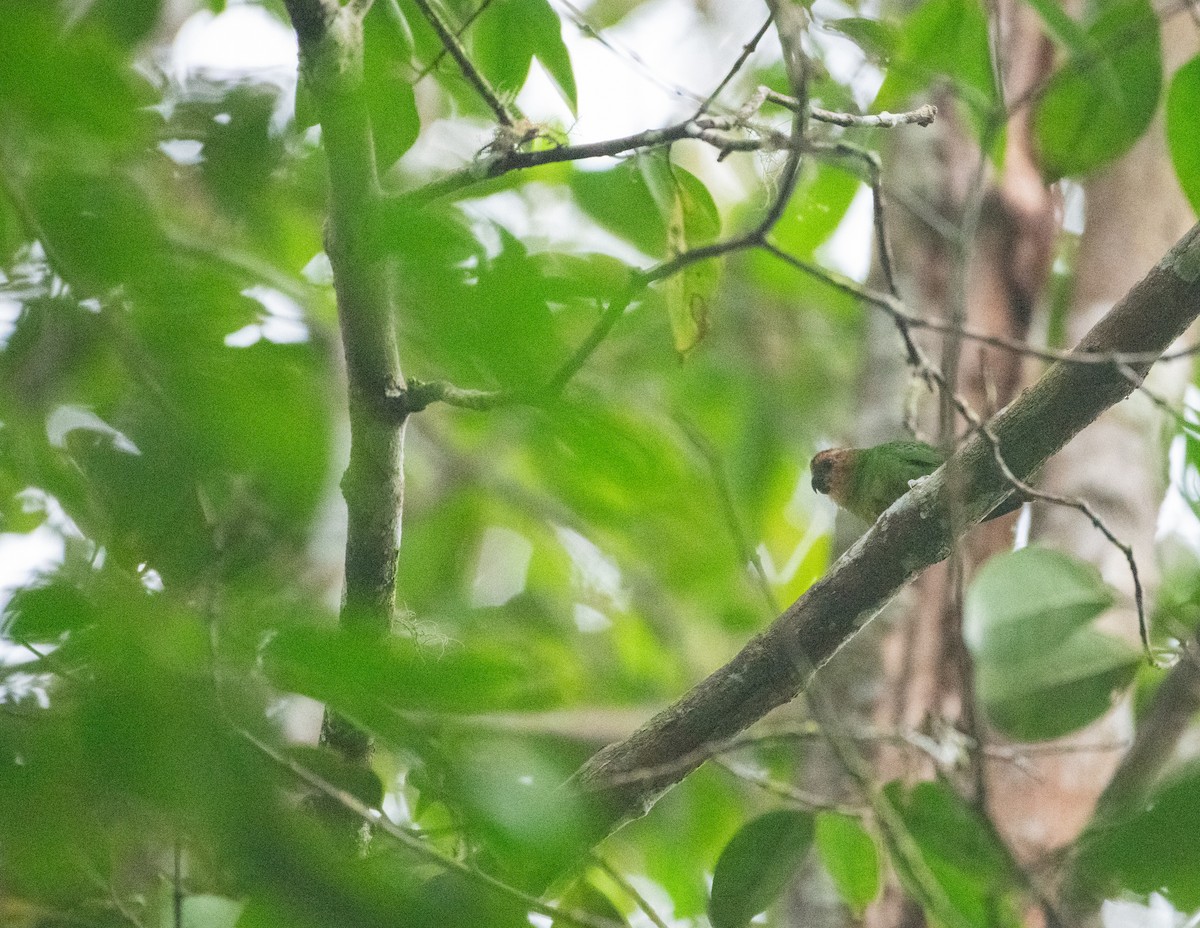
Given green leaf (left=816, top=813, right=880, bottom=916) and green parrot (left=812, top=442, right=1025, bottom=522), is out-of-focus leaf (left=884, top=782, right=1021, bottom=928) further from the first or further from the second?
green parrot (left=812, top=442, right=1025, bottom=522)

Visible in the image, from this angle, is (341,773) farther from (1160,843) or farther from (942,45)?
(942,45)

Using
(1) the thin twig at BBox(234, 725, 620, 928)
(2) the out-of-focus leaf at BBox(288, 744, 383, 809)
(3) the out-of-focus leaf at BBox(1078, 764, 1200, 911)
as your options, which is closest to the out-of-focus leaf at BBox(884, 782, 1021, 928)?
(3) the out-of-focus leaf at BBox(1078, 764, 1200, 911)

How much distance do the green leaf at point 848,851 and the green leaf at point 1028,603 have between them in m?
0.44

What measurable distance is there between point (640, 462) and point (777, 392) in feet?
13.8

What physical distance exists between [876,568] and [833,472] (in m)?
1.35

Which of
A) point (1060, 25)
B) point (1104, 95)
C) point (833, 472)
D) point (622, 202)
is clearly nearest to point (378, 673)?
point (622, 202)

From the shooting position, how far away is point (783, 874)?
226 centimetres

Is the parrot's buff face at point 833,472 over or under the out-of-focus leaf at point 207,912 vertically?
over

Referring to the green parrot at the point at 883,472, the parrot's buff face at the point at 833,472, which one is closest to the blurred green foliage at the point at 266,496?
the green parrot at the point at 883,472

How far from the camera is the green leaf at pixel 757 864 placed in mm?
2229

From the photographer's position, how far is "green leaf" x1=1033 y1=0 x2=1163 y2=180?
265 centimetres

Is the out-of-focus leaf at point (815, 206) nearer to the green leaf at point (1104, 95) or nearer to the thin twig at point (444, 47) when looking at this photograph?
the green leaf at point (1104, 95)

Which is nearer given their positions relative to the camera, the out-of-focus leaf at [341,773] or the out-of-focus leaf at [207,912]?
the out-of-focus leaf at [341,773]

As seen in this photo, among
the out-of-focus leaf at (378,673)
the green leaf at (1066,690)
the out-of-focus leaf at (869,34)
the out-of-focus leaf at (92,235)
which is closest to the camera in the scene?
the out-of-focus leaf at (378,673)
